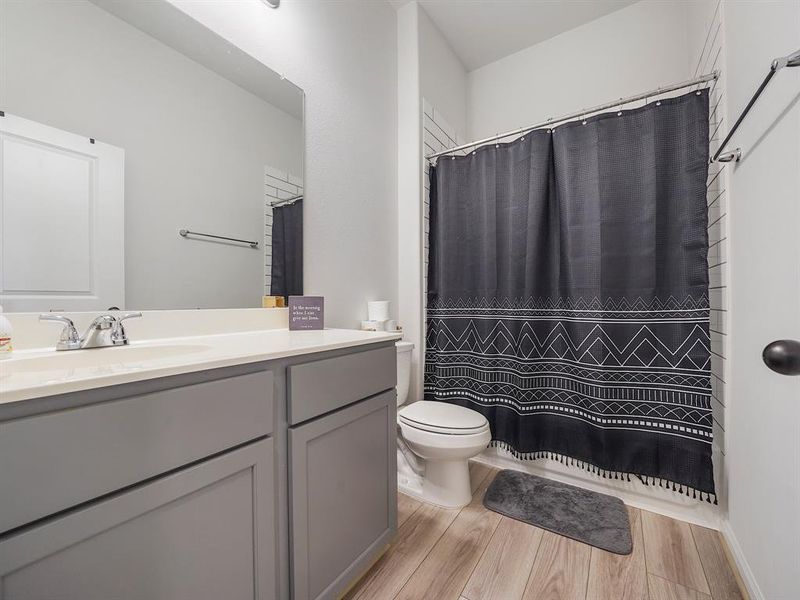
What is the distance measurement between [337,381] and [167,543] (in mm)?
505

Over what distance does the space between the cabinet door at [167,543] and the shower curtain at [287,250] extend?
2.56 feet

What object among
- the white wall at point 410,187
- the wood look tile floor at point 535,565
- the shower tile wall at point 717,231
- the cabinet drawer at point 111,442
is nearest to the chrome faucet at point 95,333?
the cabinet drawer at point 111,442

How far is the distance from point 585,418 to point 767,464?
2.19 feet

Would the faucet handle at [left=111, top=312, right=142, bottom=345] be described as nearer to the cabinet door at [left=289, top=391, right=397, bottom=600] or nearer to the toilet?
the cabinet door at [left=289, top=391, right=397, bottom=600]

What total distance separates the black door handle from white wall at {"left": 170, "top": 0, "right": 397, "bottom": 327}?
1461 mm

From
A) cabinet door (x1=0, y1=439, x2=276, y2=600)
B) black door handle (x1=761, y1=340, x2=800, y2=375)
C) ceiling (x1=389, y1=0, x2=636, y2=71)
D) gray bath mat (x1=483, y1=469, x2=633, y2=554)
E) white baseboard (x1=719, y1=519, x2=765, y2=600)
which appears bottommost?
gray bath mat (x1=483, y1=469, x2=633, y2=554)

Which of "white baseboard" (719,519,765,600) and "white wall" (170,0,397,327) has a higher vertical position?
"white wall" (170,0,397,327)

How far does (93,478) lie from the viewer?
22.4 inches

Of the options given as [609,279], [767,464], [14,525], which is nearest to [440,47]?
[609,279]

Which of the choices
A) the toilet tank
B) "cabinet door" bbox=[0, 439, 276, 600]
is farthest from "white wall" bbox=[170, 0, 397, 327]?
"cabinet door" bbox=[0, 439, 276, 600]

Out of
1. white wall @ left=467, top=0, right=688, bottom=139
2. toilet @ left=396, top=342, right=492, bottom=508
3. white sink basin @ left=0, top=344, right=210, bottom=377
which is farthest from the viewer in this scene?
white wall @ left=467, top=0, right=688, bottom=139

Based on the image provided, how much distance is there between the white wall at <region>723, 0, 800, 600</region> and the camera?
0.84 meters

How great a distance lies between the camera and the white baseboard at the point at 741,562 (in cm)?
106

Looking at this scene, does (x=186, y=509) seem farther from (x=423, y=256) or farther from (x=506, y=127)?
(x=506, y=127)
